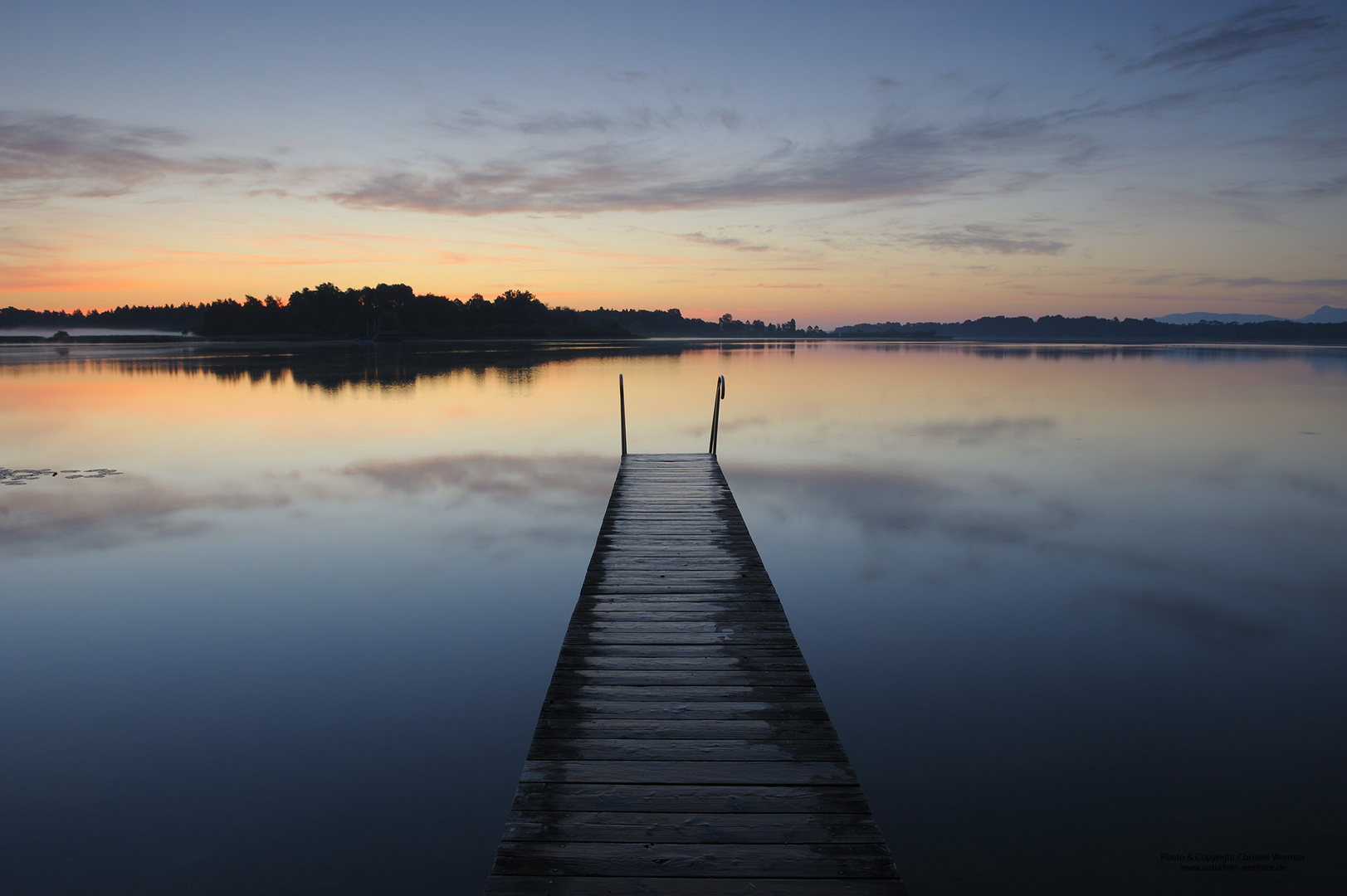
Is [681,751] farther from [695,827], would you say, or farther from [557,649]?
[557,649]

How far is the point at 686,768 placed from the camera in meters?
3.42

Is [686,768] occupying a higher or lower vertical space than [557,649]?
higher

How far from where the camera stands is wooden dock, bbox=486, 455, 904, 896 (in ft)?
9.14

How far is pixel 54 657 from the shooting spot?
5.47 metres

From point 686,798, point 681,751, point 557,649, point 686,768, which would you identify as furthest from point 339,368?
point 686,798

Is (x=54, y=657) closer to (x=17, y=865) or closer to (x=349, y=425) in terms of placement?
(x=17, y=865)

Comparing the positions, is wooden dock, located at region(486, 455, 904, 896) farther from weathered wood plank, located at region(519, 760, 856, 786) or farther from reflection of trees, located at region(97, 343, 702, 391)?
reflection of trees, located at region(97, 343, 702, 391)

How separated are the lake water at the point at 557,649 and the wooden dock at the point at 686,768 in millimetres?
667

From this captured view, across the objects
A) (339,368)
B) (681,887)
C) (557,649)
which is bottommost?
(557,649)

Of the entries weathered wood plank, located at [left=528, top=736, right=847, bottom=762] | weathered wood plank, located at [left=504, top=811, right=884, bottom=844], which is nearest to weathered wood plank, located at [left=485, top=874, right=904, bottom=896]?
weathered wood plank, located at [left=504, top=811, right=884, bottom=844]

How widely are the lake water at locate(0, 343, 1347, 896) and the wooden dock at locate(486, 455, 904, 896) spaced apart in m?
0.67

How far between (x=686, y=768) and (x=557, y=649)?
261cm

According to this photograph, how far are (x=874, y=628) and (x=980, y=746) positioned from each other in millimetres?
1794

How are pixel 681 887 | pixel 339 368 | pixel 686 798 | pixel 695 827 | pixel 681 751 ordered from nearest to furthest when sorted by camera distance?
pixel 681 887 < pixel 695 827 < pixel 686 798 < pixel 681 751 < pixel 339 368
